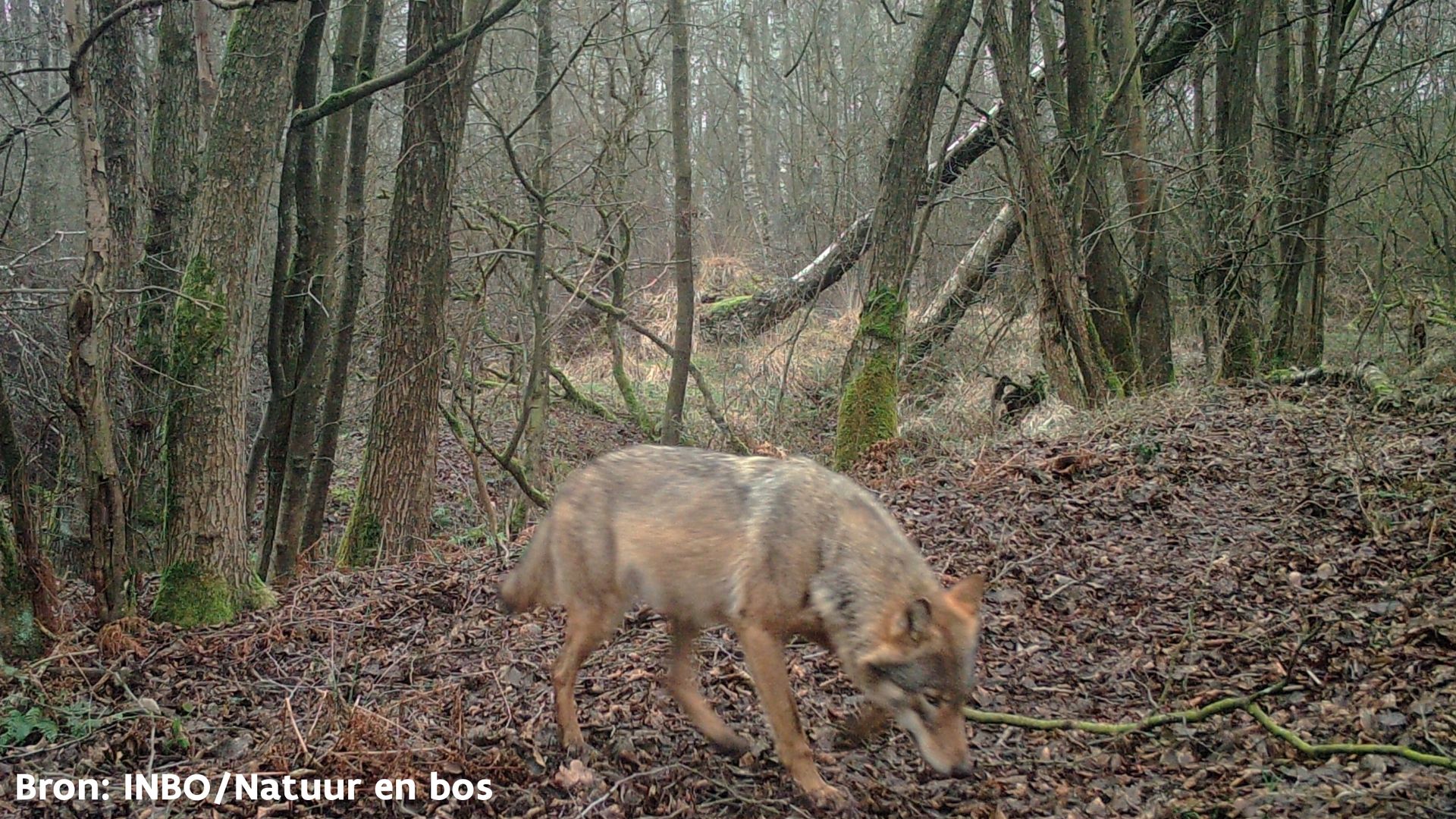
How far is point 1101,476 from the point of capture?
9.36 m

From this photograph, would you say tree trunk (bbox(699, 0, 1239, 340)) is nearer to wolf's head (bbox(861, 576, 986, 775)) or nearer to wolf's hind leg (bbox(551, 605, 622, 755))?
wolf's hind leg (bbox(551, 605, 622, 755))

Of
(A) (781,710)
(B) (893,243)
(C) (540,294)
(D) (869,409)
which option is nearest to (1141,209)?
(B) (893,243)

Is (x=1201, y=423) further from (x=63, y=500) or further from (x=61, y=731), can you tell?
(x=63, y=500)

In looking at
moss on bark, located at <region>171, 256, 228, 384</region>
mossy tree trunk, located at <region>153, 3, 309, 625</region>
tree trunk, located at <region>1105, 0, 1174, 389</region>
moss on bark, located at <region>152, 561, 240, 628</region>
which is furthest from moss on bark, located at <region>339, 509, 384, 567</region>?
tree trunk, located at <region>1105, 0, 1174, 389</region>

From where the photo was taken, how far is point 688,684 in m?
5.27

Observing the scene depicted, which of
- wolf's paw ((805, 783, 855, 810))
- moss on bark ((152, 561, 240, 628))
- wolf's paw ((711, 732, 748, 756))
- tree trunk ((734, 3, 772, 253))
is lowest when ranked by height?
wolf's paw ((805, 783, 855, 810))

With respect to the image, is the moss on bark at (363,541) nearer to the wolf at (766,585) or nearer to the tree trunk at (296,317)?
the tree trunk at (296,317)

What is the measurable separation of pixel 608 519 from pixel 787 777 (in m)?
1.51

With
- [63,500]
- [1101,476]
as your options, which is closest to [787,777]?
[1101,476]

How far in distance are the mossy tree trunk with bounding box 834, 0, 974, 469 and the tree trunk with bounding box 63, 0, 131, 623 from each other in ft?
23.7

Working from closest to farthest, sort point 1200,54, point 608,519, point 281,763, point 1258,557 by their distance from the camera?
1. point 281,763
2. point 608,519
3. point 1258,557
4. point 1200,54

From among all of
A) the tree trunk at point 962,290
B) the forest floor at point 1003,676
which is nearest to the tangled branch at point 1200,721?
the forest floor at point 1003,676

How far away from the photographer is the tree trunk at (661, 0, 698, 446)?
41.1 feet

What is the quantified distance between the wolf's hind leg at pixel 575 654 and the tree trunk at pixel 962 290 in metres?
12.1
